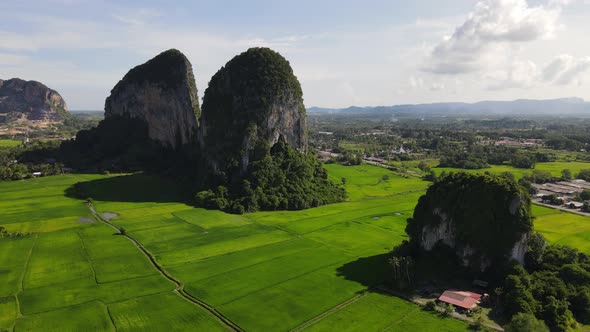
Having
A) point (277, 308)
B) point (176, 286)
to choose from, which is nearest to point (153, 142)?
point (176, 286)

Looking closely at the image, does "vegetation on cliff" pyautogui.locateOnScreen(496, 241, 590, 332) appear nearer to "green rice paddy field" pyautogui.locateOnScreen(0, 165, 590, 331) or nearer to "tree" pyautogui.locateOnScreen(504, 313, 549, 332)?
"tree" pyautogui.locateOnScreen(504, 313, 549, 332)

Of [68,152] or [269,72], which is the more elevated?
[269,72]

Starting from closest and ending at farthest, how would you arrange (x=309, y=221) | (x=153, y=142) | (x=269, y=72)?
1. (x=309, y=221)
2. (x=269, y=72)
3. (x=153, y=142)

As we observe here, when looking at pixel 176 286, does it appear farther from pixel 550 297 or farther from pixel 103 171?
pixel 103 171

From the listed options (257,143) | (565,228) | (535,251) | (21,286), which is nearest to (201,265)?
(21,286)

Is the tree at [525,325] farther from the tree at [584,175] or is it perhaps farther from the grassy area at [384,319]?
the tree at [584,175]

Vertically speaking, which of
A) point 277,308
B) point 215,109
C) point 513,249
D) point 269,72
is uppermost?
point 269,72

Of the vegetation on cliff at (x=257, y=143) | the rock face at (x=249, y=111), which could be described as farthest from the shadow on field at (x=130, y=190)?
the rock face at (x=249, y=111)
